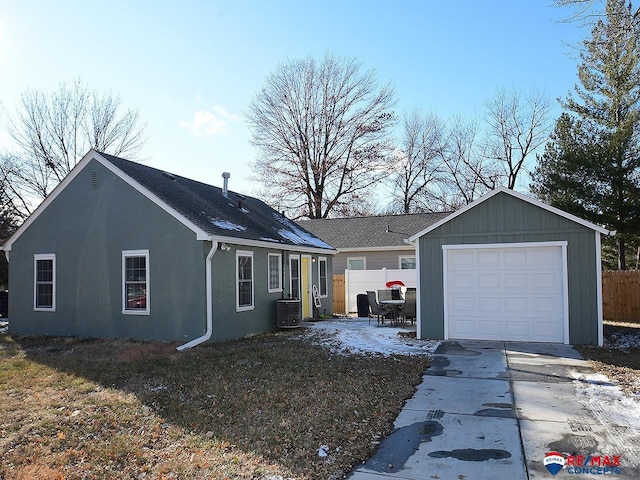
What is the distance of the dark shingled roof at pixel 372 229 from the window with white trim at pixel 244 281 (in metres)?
9.55

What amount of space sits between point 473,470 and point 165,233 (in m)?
8.80

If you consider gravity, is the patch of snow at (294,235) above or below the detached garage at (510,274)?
above

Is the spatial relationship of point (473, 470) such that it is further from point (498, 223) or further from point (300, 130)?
point (300, 130)

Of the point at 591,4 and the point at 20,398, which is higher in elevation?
the point at 591,4

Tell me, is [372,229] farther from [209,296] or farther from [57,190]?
[57,190]

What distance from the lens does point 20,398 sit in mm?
6625

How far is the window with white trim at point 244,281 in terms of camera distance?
12.1 m

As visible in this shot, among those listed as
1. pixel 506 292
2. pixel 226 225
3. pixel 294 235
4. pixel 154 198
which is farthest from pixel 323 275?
pixel 506 292

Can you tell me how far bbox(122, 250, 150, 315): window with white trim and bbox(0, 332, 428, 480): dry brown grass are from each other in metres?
1.98

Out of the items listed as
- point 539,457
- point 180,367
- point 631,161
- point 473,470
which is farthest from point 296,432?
point 631,161

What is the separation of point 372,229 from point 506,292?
12.6 meters

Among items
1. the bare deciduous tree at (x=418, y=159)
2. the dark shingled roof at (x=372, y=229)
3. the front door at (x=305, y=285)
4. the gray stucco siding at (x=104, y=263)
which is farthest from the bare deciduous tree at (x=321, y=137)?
the gray stucco siding at (x=104, y=263)

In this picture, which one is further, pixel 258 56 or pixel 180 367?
pixel 258 56

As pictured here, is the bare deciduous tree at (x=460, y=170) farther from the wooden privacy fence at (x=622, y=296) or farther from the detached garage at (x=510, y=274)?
the detached garage at (x=510, y=274)
